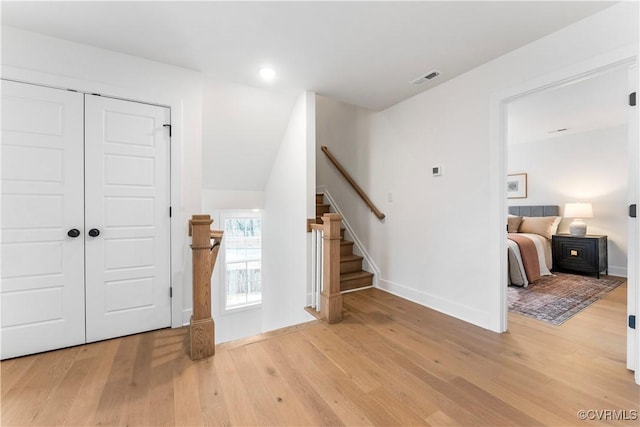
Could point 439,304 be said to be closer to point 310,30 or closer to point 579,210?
point 310,30

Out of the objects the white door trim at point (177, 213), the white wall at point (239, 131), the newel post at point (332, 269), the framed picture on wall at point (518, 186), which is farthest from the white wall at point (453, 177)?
the framed picture on wall at point (518, 186)

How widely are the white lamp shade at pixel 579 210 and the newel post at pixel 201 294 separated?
218 inches

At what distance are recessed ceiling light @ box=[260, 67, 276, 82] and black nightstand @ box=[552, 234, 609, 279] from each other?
509cm

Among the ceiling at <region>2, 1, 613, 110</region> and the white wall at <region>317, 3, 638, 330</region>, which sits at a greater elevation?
the ceiling at <region>2, 1, 613, 110</region>

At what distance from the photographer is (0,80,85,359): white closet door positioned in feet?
6.33

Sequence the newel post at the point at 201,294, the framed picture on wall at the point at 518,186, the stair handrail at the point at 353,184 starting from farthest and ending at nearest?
the framed picture on wall at the point at 518,186 < the stair handrail at the point at 353,184 < the newel post at the point at 201,294

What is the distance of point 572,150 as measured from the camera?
4.79 meters

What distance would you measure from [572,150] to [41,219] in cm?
719

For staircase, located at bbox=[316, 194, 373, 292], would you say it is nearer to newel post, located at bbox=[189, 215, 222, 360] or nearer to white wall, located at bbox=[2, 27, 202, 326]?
white wall, located at bbox=[2, 27, 202, 326]

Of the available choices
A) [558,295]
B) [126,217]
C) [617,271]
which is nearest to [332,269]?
[126,217]

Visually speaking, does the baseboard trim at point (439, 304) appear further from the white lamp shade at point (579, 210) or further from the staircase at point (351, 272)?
the white lamp shade at point (579, 210)

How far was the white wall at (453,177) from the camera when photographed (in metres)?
1.99

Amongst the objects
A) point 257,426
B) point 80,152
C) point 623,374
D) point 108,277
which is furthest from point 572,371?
point 80,152

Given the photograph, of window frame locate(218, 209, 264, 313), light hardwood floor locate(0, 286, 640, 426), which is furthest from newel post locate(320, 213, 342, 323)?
window frame locate(218, 209, 264, 313)
